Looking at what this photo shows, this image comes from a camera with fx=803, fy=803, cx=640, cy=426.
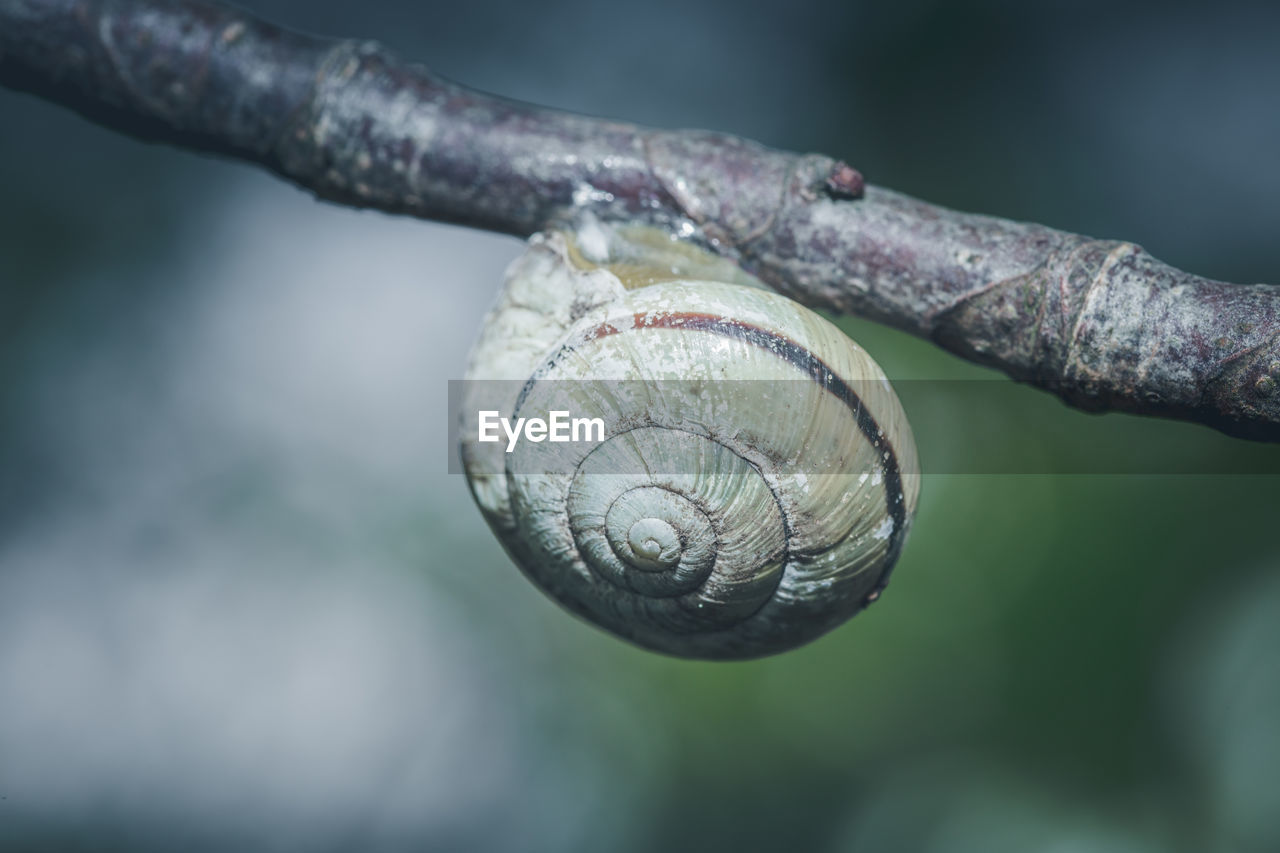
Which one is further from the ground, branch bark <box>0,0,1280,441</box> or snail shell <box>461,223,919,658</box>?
branch bark <box>0,0,1280,441</box>

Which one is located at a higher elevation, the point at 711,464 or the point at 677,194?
the point at 677,194

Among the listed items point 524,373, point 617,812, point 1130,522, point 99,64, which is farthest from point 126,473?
point 1130,522

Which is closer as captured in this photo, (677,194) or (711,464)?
(711,464)

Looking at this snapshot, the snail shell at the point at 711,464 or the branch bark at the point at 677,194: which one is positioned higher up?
the branch bark at the point at 677,194
